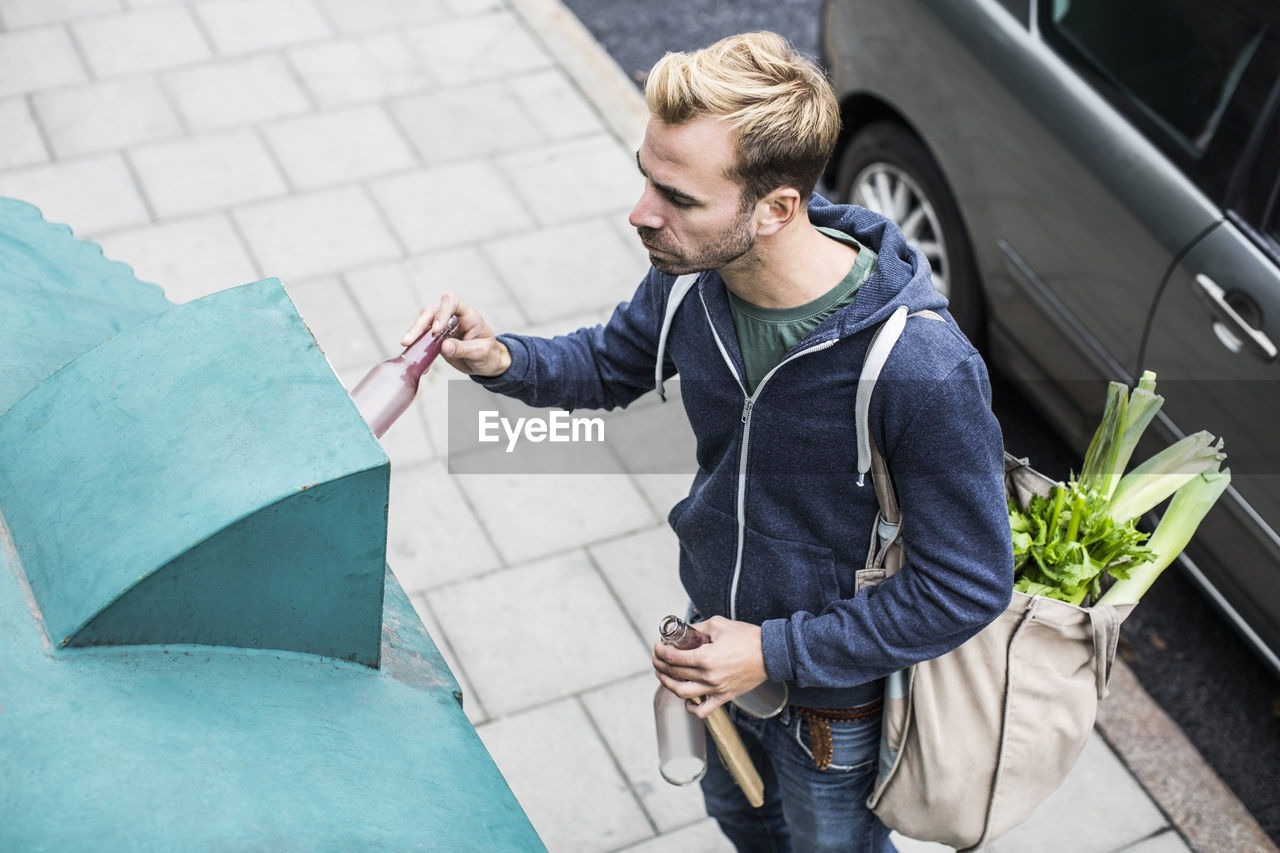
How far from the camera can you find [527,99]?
5578 millimetres

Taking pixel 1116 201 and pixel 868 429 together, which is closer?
pixel 868 429

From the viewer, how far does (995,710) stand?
6.83ft

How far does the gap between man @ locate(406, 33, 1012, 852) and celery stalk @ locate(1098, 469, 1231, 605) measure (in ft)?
1.23

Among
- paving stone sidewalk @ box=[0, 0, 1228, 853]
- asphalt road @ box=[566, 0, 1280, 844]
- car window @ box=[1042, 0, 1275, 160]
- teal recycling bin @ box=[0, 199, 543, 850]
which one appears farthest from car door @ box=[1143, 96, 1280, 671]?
teal recycling bin @ box=[0, 199, 543, 850]

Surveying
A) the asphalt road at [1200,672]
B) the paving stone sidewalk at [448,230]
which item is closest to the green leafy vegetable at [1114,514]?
the paving stone sidewalk at [448,230]

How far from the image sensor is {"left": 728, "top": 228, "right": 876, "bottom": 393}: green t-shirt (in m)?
1.94

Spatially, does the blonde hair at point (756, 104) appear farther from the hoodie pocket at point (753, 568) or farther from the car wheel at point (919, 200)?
the car wheel at point (919, 200)

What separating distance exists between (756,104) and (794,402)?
1.37ft

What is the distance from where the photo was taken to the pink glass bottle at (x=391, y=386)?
6.63ft

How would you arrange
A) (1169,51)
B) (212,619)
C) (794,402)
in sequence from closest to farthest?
(212,619) < (794,402) < (1169,51)

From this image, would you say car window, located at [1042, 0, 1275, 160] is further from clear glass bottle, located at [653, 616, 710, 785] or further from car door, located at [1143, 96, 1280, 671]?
clear glass bottle, located at [653, 616, 710, 785]

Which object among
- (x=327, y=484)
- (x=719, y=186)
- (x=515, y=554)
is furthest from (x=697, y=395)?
(x=515, y=554)

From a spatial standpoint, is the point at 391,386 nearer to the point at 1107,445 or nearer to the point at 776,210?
Result: the point at 776,210

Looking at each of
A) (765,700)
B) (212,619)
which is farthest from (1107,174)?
(212,619)
